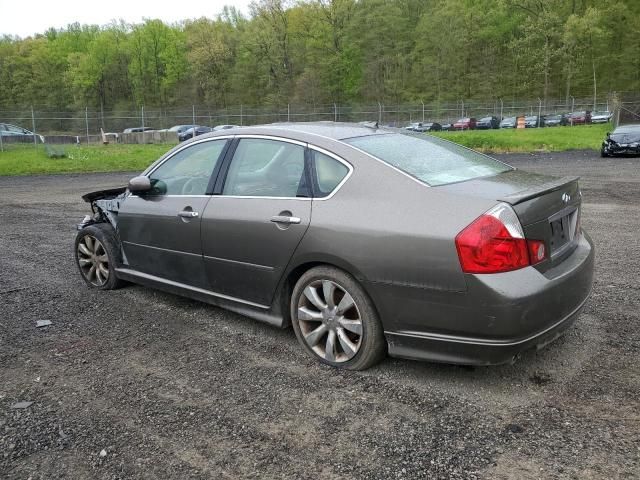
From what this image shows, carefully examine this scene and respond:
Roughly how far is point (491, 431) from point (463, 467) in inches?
14.3

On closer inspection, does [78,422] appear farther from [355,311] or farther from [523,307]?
[523,307]

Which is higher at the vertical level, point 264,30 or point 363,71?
point 264,30

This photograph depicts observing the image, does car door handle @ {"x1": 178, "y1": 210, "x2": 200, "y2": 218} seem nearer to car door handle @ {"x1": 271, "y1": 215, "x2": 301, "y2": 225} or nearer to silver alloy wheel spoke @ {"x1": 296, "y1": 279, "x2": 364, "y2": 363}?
car door handle @ {"x1": 271, "y1": 215, "x2": 301, "y2": 225}

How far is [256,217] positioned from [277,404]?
134 centimetres

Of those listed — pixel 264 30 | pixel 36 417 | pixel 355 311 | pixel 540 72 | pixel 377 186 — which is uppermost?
pixel 264 30

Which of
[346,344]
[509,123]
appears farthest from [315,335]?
[509,123]

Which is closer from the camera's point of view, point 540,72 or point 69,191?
point 69,191

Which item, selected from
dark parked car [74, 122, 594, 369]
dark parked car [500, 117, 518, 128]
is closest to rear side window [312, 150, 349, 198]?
dark parked car [74, 122, 594, 369]

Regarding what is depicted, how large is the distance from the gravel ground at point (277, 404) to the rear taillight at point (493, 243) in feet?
2.64

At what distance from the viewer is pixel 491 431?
2961 mm

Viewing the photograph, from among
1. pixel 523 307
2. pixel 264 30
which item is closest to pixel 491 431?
pixel 523 307

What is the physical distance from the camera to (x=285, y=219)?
12.7 feet

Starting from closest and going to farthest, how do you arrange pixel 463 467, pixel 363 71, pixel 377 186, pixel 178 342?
1. pixel 463 467
2. pixel 377 186
3. pixel 178 342
4. pixel 363 71

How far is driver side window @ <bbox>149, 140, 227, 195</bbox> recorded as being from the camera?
460 cm
